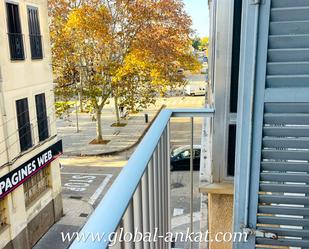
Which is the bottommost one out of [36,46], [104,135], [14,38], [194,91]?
[104,135]

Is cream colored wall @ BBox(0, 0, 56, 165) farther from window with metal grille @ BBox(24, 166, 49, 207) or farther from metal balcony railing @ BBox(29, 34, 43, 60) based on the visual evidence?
window with metal grille @ BBox(24, 166, 49, 207)

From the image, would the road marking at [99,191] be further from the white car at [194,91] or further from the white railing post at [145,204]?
the white car at [194,91]

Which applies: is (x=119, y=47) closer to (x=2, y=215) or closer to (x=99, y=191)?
(x=99, y=191)

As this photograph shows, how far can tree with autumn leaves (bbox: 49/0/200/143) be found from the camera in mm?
10812

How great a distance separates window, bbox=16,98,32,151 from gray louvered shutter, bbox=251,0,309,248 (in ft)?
19.4

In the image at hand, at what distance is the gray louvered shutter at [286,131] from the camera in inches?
48.3

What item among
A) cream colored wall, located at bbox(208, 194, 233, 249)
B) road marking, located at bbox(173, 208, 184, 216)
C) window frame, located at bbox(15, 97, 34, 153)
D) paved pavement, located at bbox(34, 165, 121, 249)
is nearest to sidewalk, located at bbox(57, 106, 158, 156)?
paved pavement, located at bbox(34, 165, 121, 249)

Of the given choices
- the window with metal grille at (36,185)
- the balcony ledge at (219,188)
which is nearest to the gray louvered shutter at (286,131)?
the balcony ledge at (219,188)

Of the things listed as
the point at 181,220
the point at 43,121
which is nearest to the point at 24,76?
the point at 43,121

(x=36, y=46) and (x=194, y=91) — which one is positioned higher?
(x=36, y=46)

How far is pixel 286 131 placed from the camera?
1.32 m

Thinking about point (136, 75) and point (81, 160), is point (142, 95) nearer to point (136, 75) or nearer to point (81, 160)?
point (136, 75)

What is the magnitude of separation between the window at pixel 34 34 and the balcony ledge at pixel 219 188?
589cm

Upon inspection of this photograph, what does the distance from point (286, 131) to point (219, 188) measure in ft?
3.19
